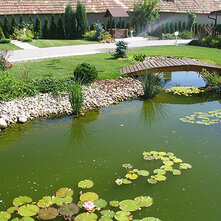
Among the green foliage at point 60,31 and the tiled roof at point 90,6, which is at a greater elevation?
the tiled roof at point 90,6

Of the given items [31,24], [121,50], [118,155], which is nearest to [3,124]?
[118,155]

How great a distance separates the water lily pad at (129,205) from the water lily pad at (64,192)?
0.74 m

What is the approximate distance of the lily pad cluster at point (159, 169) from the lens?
436 centimetres

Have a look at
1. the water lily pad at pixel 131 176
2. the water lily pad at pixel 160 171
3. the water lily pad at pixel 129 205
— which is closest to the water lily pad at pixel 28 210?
the water lily pad at pixel 129 205

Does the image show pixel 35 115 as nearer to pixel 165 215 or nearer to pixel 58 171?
pixel 58 171

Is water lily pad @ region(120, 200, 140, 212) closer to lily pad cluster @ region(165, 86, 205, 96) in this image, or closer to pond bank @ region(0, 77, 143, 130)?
pond bank @ region(0, 77, 143, 130)

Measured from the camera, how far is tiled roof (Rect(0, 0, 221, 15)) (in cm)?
2122

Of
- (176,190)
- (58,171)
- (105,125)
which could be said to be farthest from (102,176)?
(105,125)

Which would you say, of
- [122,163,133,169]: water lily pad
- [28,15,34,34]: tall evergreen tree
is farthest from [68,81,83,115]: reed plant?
[28,15,34,34]: tall evergreen tree

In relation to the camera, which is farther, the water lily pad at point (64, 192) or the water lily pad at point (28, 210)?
the water lily pad at point (64, 192)

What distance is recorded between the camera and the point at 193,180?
4414 millimetres

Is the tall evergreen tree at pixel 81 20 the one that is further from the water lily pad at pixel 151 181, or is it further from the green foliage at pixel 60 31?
the water lily pad at pixel 151 181

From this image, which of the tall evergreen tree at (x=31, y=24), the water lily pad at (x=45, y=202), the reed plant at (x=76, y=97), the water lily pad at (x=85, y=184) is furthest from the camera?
the tall evergreen tree at (x=31, y=24)

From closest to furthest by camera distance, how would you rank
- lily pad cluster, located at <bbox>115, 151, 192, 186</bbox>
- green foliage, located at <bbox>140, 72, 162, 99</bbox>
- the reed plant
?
lily pad cluster, located at <bbox>115, 151, 192, 186</bbox>
the reed plant
green foliage, located at <bbox>140, 72, 162, 99</bbox>
